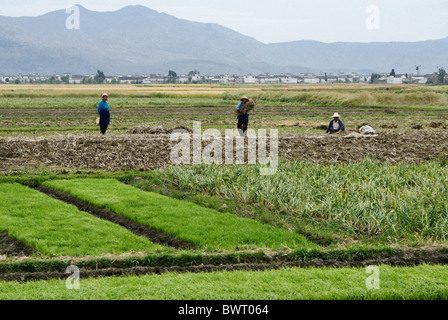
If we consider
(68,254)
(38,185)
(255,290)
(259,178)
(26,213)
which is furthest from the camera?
(38,185)

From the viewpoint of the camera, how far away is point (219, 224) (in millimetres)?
12375

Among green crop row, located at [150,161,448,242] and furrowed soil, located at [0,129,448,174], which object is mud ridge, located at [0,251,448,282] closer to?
green crop row, located at [150,161,448,242]

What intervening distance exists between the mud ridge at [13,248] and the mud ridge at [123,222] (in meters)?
2.31

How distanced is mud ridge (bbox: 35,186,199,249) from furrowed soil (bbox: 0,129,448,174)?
3.62m

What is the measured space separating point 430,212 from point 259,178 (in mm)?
4847

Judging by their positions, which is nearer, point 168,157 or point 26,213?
point 26,213

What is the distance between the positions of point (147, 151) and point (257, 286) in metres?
14.4

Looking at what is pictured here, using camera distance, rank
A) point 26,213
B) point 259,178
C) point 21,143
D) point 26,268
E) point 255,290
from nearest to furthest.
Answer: point 255,290
point 26,268
point 26,213
point 259,178
point 21,143

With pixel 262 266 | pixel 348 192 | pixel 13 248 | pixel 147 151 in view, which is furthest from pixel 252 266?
pixel 147 151

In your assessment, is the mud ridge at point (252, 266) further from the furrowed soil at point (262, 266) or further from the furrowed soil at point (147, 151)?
the furrowed soil at point (147, 151)

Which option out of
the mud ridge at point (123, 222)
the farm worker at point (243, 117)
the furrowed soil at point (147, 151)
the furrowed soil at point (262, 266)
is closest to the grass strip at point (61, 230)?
the mud ridge at point (123, 222)

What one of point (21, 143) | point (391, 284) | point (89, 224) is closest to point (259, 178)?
point (89, 224)

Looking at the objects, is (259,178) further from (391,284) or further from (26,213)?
(391,284)

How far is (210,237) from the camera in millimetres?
11422
